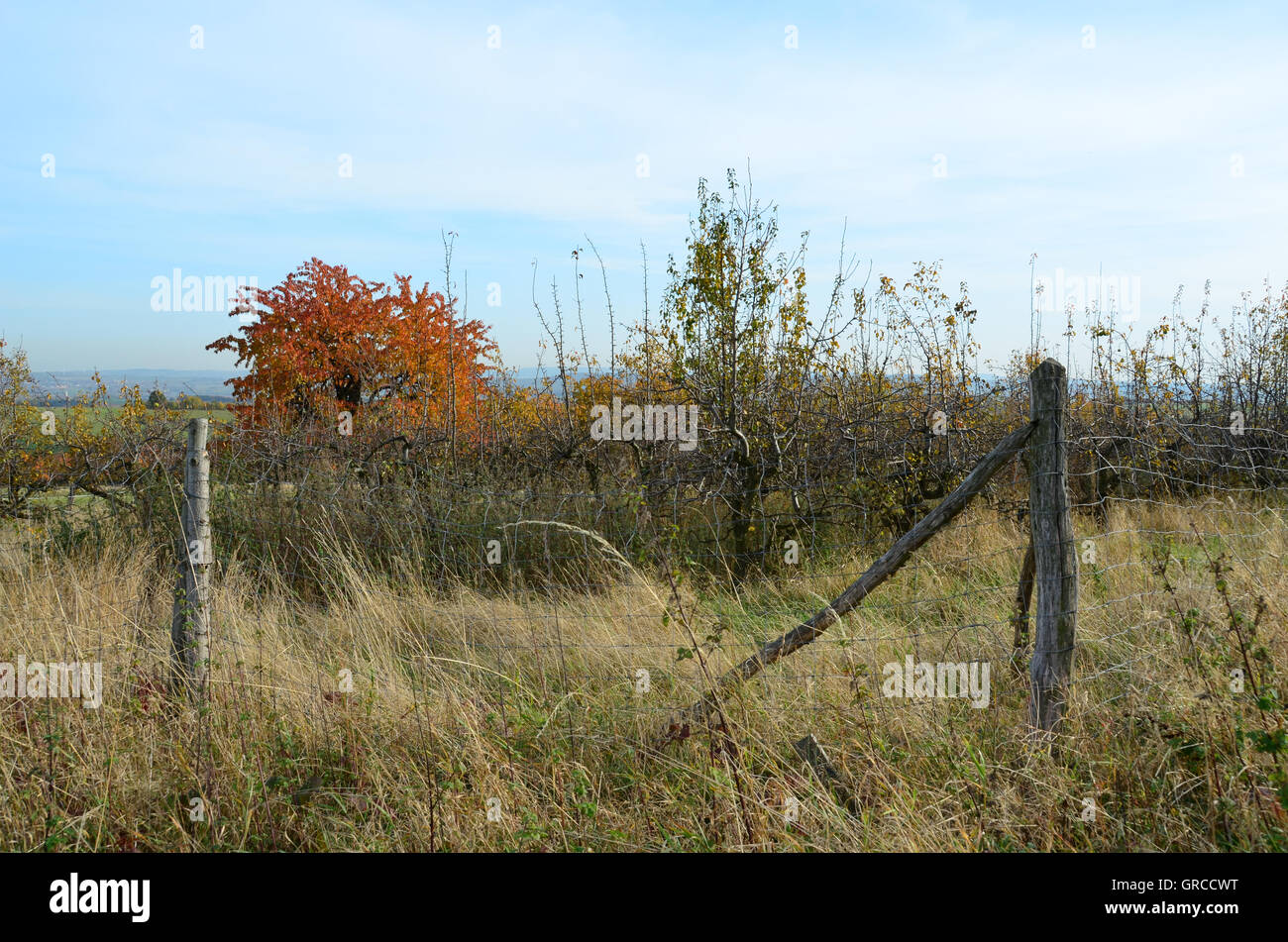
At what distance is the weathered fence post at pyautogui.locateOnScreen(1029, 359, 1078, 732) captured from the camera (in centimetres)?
323

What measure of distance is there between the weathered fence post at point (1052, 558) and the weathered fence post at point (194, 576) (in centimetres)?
369

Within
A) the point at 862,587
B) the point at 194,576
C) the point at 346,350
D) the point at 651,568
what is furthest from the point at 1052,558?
the point at 346,350

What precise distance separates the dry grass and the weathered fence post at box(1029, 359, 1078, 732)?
138mm

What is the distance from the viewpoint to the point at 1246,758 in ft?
9.73

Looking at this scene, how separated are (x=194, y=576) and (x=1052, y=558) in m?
3.91

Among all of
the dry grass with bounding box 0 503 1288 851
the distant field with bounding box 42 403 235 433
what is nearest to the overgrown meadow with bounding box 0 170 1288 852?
the dry grass with bounding box 0 503 1288 851

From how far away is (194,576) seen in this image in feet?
13.1

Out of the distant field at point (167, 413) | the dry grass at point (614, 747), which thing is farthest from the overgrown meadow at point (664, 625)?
the distant field at point (167, 413)

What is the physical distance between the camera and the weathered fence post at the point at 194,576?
3.91 m

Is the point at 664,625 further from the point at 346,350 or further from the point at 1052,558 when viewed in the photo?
the point at 346,350

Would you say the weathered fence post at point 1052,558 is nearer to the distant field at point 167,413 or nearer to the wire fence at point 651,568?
the wire fence at point 651,568
